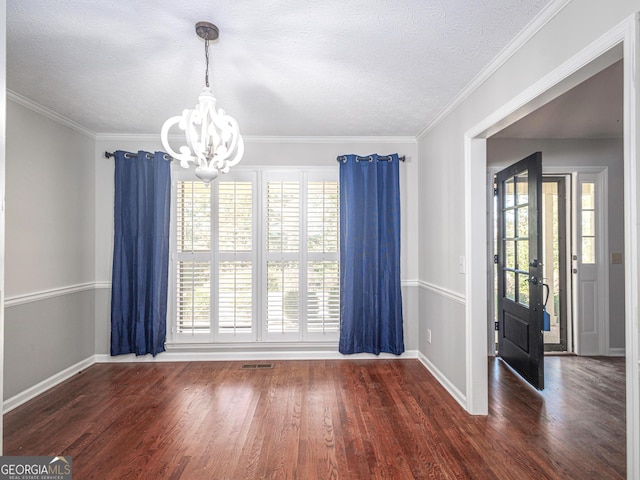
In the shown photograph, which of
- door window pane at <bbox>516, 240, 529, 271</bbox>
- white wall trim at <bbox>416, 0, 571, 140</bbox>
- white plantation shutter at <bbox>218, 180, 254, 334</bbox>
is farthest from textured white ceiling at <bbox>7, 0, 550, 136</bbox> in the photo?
door window pane at <bbox>516, 240, 529, 271</bbox>

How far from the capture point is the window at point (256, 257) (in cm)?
370

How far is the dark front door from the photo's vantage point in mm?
2943

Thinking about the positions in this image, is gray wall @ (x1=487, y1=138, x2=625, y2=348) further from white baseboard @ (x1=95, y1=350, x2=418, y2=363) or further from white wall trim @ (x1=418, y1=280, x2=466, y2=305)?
white baseboard @ (x1=95, y1=350, x2=418, y2=363)

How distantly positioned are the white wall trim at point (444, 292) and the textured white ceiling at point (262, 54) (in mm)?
1678

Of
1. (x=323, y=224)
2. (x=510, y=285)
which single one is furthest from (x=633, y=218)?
(x=323, y=224)

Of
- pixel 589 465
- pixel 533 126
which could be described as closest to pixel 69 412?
pixel 589 465

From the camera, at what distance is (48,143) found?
306cm

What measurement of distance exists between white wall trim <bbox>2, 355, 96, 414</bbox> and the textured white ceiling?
2.49 meters

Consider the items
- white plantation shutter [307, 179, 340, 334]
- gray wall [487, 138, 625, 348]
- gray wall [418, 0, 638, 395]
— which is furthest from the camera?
gray wall [487, 138, 625, 348]

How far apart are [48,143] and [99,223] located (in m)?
0.95

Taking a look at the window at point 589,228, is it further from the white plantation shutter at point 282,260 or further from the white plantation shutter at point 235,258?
the white plantation shutter at point 235,258

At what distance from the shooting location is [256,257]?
12.3 ft

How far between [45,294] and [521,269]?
451 centimetres

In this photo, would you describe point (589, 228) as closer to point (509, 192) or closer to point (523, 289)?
point (509, 192)
